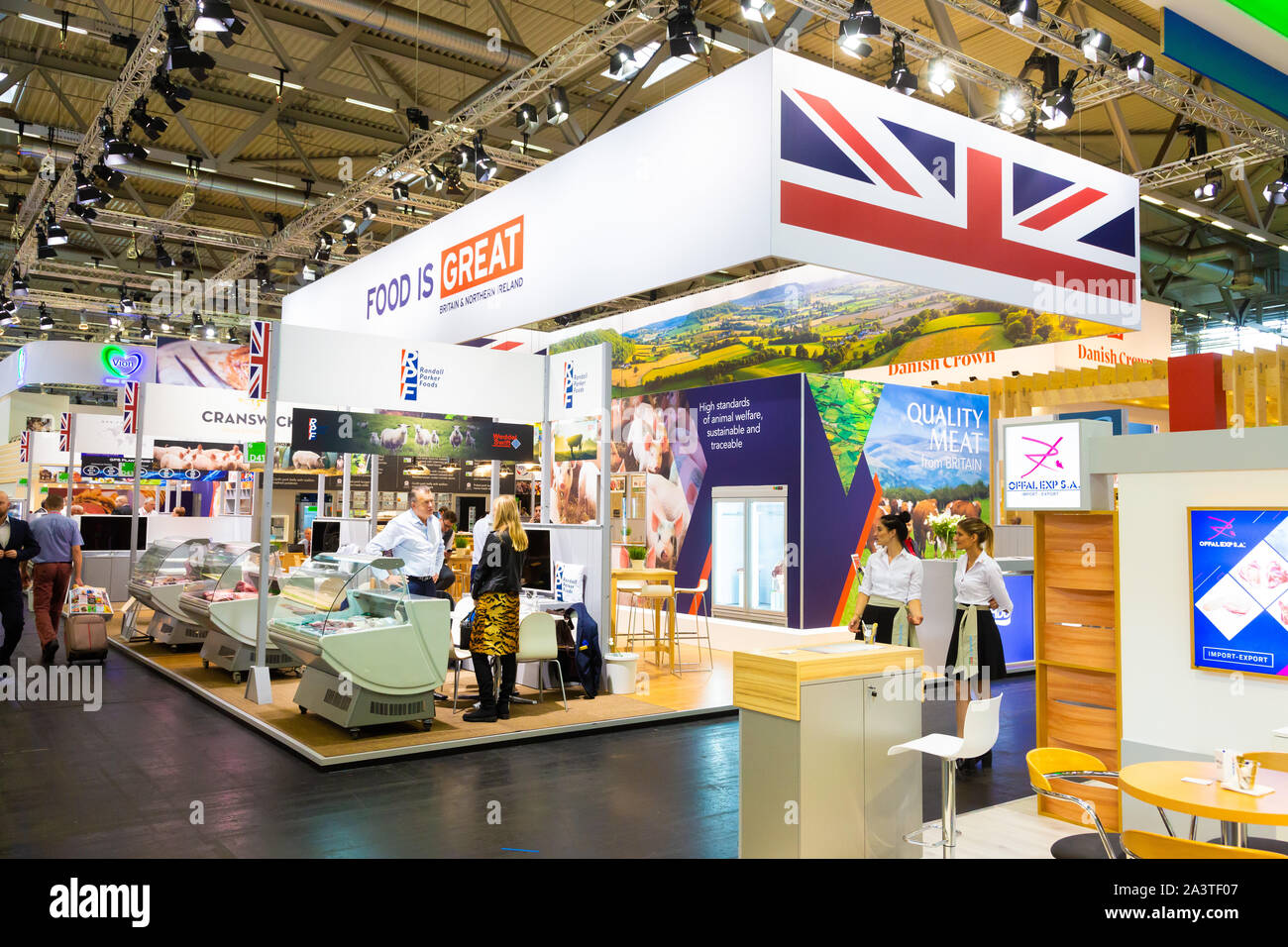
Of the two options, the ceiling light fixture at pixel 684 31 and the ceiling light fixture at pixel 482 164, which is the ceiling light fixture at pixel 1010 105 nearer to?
the ceiling light fixture at pixel 684 31

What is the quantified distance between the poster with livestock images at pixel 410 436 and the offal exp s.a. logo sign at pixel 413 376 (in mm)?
199

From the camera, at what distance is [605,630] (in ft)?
24.8

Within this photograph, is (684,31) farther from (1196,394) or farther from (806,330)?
(806,330)

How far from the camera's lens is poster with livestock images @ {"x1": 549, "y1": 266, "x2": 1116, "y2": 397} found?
11.4 m

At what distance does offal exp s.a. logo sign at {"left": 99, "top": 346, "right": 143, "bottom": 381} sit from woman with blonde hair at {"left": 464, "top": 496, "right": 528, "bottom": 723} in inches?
440

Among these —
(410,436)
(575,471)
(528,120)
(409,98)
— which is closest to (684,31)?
(528,120)

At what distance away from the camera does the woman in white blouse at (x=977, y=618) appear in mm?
5422

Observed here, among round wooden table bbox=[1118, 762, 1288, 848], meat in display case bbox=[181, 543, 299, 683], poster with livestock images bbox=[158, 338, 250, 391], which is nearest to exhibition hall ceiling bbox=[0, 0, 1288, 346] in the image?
poster with livestock images bbox=[158, 338, 250, 391]

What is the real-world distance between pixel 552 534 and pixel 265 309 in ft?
51.8

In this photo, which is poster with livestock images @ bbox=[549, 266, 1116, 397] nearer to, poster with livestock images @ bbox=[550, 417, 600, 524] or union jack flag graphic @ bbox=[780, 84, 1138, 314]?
poster with livestock images @ bbox=[550, 417, 600, 524]

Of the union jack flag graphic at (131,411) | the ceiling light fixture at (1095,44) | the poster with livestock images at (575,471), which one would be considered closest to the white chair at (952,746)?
the poster with livestock images at (575,471)

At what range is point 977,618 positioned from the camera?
17.9 ft

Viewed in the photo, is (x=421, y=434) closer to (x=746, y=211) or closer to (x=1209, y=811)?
(x=746, y=211)
